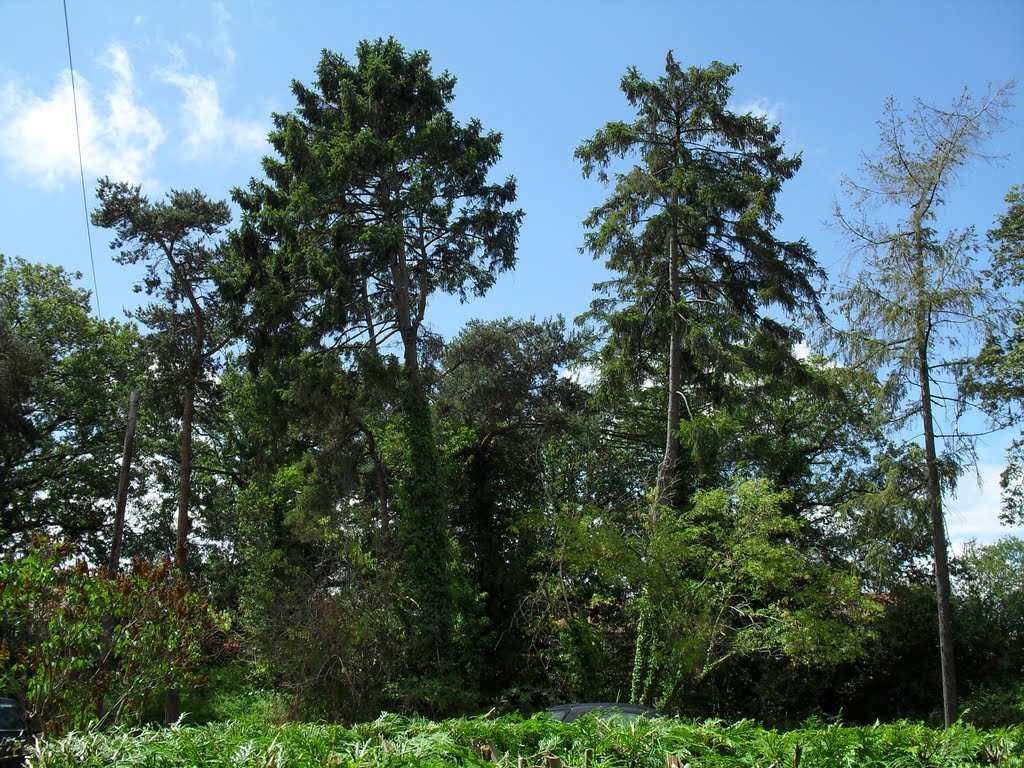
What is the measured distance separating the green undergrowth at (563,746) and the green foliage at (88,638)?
3.38 m

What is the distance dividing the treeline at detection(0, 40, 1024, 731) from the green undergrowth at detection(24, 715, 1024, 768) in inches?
340

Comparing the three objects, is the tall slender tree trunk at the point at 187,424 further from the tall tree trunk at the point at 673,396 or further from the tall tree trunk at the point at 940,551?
the tall tree trunk at the point at 940,551

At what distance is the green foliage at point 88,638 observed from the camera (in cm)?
764

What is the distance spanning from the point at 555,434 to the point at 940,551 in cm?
998

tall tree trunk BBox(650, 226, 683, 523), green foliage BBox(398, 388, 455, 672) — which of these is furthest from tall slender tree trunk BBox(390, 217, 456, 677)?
tall tree trunk BBox(650, 226, 683, 523)

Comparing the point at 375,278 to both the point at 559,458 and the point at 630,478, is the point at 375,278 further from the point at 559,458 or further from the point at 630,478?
the point at 630,478

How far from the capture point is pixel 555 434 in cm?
2214

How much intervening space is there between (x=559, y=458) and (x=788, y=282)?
821 centimetres

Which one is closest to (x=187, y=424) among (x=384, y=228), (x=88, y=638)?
(x=384, y=228)

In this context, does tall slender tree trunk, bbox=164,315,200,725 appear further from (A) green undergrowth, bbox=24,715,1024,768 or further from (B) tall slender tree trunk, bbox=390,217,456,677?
(A) green undergrowth, bbox=24,715,1024,768

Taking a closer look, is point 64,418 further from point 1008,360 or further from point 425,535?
point 1008,360

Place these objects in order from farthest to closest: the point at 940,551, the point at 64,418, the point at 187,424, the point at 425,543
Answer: the point at 64,418
the point at 187,424
the point at 425,543
the point at 940,551

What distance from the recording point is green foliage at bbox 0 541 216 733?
764cm

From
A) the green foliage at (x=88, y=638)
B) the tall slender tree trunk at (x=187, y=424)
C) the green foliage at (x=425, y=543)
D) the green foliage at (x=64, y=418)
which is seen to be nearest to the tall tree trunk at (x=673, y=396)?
the green foliage at (x=425, y=543)
